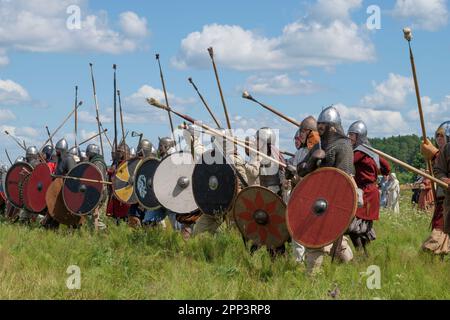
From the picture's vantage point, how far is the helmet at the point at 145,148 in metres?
11.6

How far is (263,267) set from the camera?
21.4 ft

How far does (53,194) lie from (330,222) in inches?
239

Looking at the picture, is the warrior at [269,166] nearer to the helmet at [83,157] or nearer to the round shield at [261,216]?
the round shield at [261,216]

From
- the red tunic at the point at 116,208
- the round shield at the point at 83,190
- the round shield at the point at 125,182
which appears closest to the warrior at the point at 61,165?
the round shield at the point at 83,190

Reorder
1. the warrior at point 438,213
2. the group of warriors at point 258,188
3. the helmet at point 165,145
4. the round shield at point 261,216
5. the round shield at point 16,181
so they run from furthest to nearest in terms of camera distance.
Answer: the round shield at point 16,181 → the helmet at point 165,145 → the round shield at point 261,216 → the warrior at point 438,213 → the group of warriors at point 258,188

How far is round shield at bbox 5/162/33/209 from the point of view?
1256 centimetres

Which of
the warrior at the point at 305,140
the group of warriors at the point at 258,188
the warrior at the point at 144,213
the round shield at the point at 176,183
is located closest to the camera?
the group of warriors at the point at 258,188

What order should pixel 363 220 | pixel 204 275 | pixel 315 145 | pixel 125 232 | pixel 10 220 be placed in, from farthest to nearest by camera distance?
pixel 10 220 < pixel 125 232 < pixel 363 220 < pixel 315 145 < pixel 204 275

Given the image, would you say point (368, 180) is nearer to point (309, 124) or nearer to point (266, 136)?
point (309, 124)

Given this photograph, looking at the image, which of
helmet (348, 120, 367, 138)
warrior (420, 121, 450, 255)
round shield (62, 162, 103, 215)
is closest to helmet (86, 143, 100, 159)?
round shield (62, 162, 103, 215)

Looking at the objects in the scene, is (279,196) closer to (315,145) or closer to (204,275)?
(315,145)

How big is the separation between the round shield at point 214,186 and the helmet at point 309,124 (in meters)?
1.20

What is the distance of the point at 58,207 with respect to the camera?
11.1m
